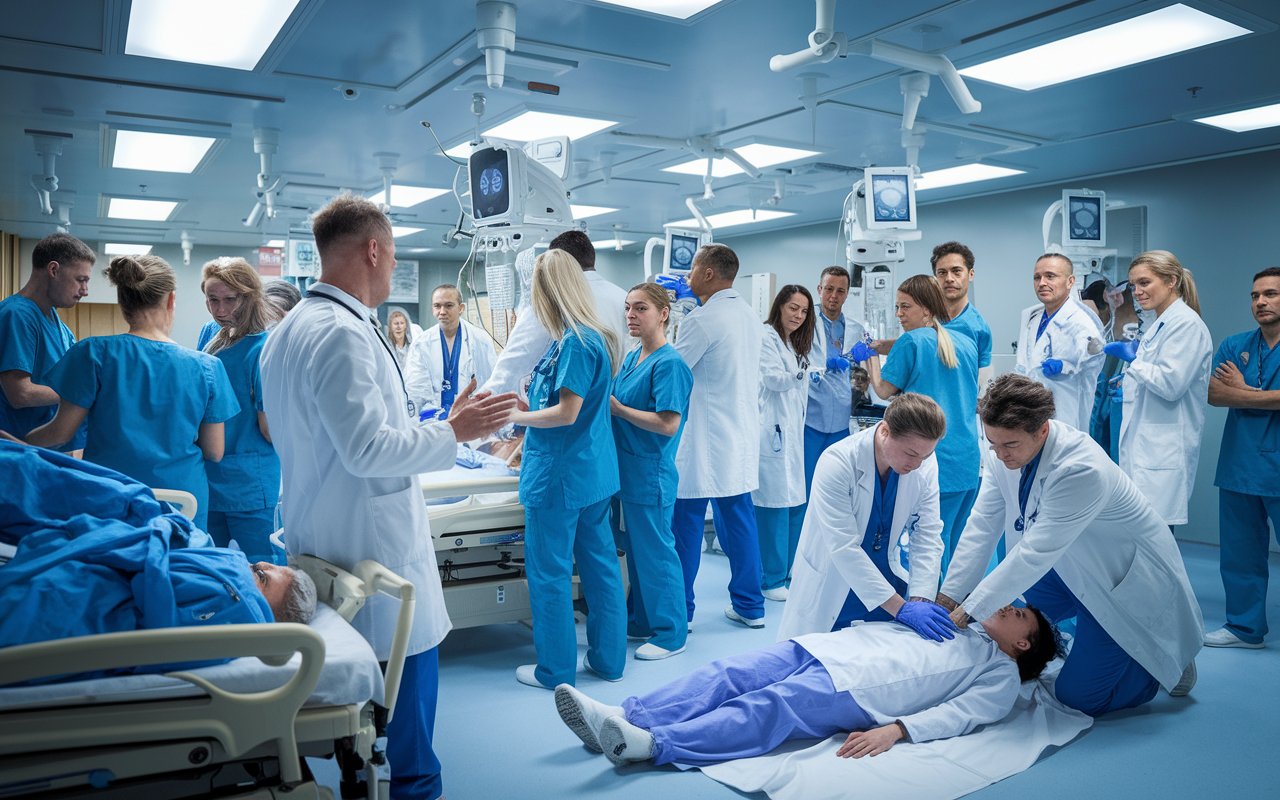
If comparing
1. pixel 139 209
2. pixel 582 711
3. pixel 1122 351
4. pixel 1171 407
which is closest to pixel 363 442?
pixel 582 711

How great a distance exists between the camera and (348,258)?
6.52 feet

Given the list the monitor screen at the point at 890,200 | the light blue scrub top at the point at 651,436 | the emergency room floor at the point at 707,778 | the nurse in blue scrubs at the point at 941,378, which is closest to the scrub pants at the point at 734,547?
the emergency room floor at the point at 707,778

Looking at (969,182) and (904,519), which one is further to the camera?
(969,182)

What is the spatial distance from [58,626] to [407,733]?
0.90 metres

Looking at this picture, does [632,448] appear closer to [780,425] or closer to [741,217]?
[780,425]

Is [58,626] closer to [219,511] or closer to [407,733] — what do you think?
[407,733]

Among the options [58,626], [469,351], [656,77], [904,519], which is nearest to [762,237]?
[469,351]

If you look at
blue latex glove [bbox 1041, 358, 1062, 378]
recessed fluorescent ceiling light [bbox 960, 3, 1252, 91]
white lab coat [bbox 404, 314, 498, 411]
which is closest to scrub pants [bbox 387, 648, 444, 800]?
recessed fluorescent ceiling light [bbox 960, 3, 1252, 91]

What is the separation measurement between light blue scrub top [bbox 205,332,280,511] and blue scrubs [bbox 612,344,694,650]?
1.38 meters

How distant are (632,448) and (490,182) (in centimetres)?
134

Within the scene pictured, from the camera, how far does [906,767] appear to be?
94.0 inches

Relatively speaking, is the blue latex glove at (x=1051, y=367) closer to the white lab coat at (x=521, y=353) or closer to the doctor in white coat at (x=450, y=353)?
the white lab coat at (x=521, y=353)

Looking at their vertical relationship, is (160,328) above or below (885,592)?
above

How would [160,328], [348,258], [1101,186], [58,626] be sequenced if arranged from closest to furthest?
[58,626] < [348,258] < [160,328] < [1101,186]
